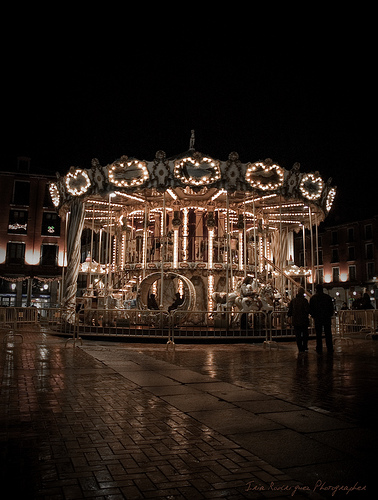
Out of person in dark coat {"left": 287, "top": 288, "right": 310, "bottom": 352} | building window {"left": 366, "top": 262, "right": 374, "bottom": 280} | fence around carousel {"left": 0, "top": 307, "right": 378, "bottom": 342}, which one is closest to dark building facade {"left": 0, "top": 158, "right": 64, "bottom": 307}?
fence around carousel {"left": 0, "top": 307, "right": 378, "bottom": 342}

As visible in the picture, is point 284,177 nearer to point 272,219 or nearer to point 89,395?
point 272,219

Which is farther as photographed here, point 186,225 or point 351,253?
point 351,253

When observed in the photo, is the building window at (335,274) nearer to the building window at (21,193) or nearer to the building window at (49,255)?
the building window at (49,255)

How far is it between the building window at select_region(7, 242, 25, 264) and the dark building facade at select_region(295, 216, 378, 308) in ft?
100

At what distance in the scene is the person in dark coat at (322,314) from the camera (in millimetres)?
12203

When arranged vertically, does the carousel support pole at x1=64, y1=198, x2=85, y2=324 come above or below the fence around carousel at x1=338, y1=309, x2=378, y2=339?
above

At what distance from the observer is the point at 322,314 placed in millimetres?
12328

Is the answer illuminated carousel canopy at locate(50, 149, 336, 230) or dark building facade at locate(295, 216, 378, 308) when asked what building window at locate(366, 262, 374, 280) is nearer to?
dark building facade at locate(295, 216, 378, 308)

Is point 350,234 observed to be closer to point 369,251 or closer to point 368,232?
point 368,232

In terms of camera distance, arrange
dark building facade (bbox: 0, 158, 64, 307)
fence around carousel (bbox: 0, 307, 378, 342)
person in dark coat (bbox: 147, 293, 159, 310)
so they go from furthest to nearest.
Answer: dark building facade (bbox: 0, 158, 64, 307) → person in dark coat (bbox: 147, 293, 159, 310) → fence around carousel (bbox: 0, 307, 378, 342)

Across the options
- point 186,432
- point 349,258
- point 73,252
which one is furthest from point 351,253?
point 186,432

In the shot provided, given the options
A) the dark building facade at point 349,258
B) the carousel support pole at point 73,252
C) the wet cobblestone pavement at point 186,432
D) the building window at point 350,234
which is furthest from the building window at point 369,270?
the wet cobblestone pavement at point 186,432

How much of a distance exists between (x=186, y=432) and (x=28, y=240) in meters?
45.3

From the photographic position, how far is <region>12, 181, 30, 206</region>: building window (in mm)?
46500
